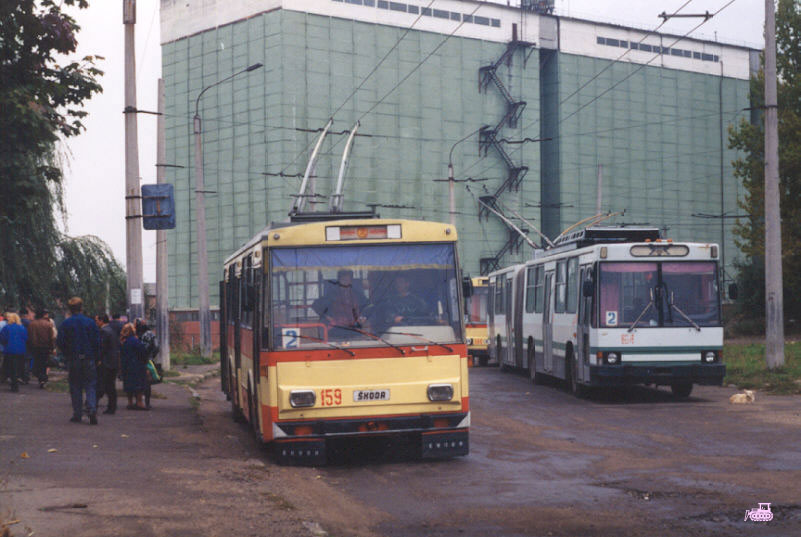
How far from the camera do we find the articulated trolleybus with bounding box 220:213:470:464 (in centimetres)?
1305

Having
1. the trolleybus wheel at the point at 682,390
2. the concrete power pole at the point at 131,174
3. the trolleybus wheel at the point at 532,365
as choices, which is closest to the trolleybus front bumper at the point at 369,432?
the trolleybus wheel at the point at 682,390

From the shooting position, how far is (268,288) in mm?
13391

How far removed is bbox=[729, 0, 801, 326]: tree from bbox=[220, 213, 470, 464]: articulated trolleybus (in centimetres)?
4022

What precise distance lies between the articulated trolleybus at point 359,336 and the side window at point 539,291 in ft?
46.1

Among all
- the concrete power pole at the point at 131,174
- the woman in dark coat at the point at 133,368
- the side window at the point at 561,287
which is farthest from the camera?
Result: the side window at the point at 561,287

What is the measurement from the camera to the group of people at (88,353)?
1784cm

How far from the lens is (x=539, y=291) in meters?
27.9

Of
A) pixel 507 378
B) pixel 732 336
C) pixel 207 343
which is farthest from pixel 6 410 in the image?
pixel 732 336

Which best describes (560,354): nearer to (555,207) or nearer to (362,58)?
(362,58)

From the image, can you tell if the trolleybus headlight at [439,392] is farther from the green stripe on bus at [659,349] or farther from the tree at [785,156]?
the tree at [785,156]

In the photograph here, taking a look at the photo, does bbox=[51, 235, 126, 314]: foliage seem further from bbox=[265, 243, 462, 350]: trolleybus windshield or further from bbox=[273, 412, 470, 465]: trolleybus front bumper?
bbox=[273, 412, 470, 465]: trolleybus front bumper

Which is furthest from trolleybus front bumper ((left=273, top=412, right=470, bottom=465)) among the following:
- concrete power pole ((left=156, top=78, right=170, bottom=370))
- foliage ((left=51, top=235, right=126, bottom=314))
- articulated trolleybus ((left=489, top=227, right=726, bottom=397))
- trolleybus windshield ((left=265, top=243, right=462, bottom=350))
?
foliage ((left=51, top=235, right=126, bottom=314))

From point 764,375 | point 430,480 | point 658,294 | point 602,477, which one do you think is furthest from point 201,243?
point 602,477

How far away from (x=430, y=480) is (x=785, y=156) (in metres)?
42.9
